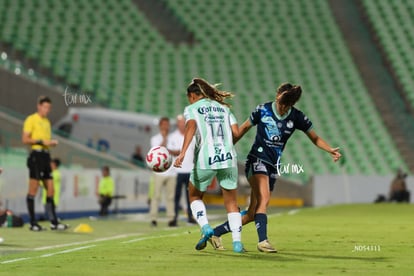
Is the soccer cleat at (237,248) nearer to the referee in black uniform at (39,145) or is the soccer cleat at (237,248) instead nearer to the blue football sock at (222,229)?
the blue football sock at (222,229)

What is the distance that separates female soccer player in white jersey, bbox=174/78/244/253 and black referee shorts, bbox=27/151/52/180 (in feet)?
20.7

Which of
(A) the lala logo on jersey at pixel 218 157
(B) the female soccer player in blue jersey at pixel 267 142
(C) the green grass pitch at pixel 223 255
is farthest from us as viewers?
(B) the female soccer player in blue jersey at pixel 267 142

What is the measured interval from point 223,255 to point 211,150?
1.18 meters

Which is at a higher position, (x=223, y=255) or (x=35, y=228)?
(x=35, y=228)

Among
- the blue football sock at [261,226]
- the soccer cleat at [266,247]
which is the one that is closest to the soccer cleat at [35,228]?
the blue football sock at [261,226]

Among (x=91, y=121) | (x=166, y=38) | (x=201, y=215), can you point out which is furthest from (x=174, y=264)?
(x=166, y=38)

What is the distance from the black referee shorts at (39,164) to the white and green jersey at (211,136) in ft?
21.1

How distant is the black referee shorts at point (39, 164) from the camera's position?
17.2 m

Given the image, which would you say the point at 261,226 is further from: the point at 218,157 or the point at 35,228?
the point at 35,228

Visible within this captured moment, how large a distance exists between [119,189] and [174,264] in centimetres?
1829

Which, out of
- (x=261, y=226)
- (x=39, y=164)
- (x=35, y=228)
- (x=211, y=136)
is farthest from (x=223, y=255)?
(x=35, y=228)

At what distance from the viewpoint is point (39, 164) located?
680 inches

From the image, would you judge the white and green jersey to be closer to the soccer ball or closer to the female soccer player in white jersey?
the female soccer player in white jersey

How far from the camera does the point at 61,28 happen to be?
40.5 meters
